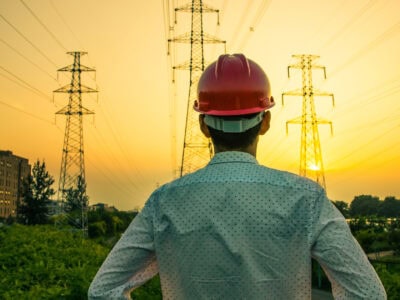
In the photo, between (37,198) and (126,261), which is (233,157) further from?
(37,198)

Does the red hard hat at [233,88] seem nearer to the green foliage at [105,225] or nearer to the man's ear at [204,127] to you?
the man's ear at [204,127]

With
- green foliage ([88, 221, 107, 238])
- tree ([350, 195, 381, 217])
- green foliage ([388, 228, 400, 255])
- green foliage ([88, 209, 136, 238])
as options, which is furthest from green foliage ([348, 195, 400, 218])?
green foliage ([88, 221, 107, 238])

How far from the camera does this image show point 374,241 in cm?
4931

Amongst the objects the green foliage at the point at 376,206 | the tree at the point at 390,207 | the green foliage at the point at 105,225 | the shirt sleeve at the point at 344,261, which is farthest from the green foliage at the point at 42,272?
the tree at the point at 390,207

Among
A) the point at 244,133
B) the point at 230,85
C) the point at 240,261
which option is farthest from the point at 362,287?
the point at 230,85

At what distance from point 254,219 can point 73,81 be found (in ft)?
142

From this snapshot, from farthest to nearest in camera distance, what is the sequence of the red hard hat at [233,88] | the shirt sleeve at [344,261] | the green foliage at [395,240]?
the green foliage at [395,240] → the red hard hat at [233,88] → the shirt sleeve at [344,261]

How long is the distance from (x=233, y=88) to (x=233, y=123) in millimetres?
197

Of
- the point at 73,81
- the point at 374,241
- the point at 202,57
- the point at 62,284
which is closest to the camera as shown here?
the point at 62,284

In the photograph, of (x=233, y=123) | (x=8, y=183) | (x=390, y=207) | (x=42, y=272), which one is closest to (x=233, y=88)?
(x=233, y=123)

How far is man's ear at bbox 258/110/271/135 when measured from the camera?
2.35 m

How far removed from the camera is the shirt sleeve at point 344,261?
188 centimetres

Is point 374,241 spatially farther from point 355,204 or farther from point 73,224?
point 355,204

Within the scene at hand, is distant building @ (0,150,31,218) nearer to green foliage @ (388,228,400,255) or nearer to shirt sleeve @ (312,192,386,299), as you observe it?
green foliage @ (388,228,400,255)
